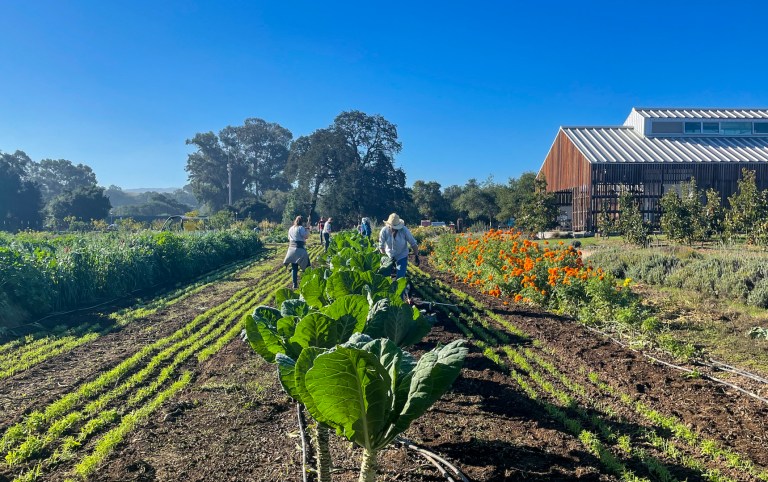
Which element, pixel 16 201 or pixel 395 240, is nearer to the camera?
pixel 395 240

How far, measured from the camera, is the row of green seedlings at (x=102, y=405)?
4.07 metres

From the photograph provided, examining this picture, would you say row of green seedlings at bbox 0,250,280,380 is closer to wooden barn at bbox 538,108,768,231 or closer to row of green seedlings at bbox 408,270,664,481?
row of green seedlings at bbox 408,270,664,481

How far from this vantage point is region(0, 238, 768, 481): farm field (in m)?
3.59

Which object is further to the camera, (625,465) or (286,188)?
(286,188)

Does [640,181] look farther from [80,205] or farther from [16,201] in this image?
[16,201]

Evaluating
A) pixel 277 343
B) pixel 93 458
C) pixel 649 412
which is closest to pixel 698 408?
pixel 649 412

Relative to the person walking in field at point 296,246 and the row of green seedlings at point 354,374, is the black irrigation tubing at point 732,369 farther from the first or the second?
the person walking in field at point 296,246

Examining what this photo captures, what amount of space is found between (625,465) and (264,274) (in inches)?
Result: 562

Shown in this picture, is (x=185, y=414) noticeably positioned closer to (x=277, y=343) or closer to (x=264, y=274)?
(x=277, y=343)

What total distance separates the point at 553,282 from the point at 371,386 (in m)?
7.39

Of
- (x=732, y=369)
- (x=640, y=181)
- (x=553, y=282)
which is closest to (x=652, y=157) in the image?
(x=640, y=181)

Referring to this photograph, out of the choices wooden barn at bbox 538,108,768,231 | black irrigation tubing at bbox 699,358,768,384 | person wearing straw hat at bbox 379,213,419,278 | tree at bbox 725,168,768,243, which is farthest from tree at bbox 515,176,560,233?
black irrigation tubing at bbox 699,358,768,384

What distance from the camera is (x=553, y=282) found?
9.07 metres

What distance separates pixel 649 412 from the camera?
14.8 ft
